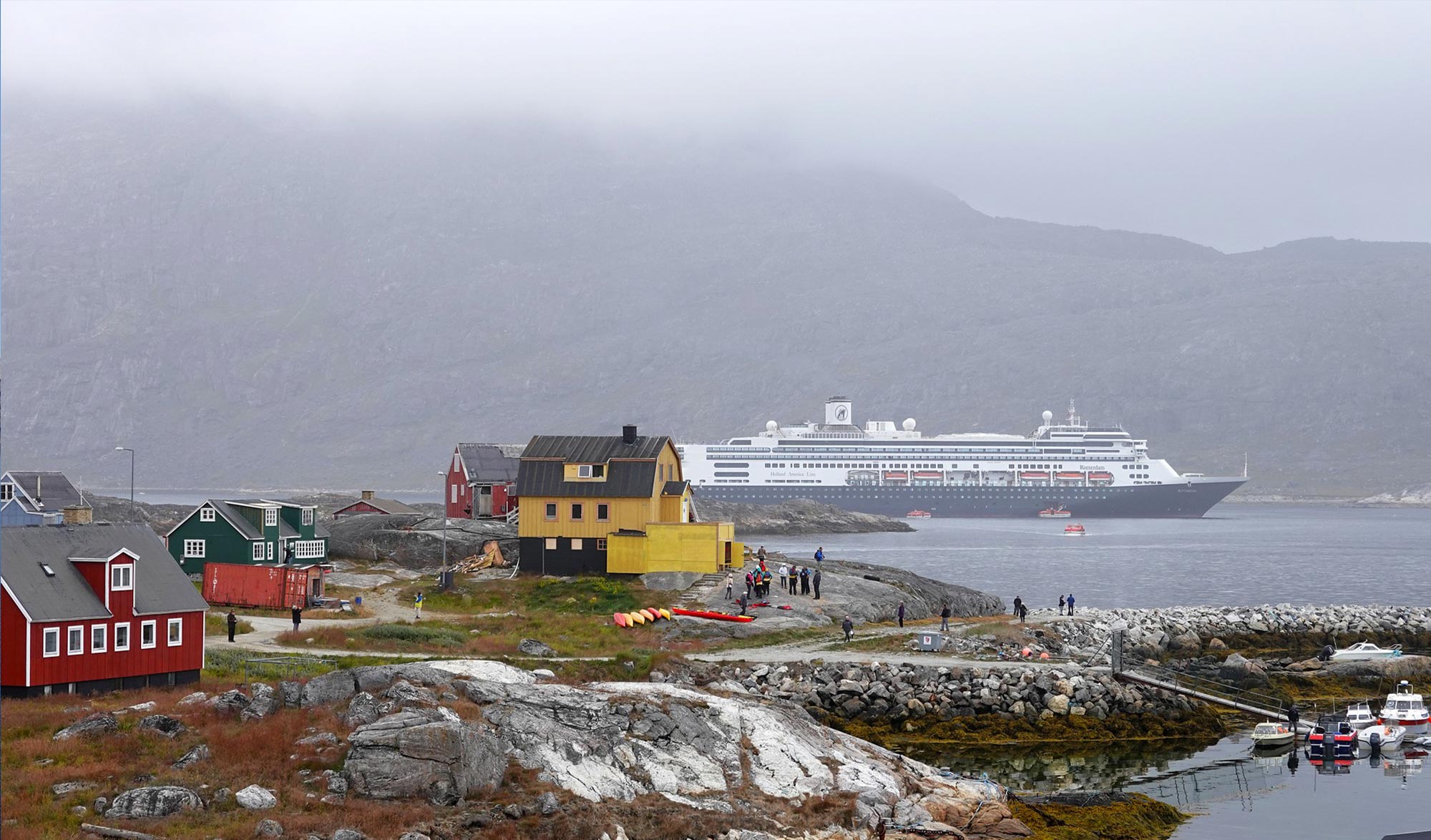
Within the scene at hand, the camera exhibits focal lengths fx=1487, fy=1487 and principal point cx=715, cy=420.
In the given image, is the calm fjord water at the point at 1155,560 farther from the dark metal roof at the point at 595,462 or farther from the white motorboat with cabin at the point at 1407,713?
the white motorboat with cabin at the point at 1407,713

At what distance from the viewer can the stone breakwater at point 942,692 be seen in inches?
1368

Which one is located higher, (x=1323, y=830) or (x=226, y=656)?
(x=226, y=656)

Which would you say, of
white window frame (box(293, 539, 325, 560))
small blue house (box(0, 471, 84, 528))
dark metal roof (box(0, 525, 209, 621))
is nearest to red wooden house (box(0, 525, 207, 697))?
dark metal roof (box(0, 525, 209, 621))

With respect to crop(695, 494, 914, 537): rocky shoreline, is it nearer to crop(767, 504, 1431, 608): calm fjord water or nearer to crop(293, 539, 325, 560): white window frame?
crop(767, 504, 1431, 608): calm fjord water

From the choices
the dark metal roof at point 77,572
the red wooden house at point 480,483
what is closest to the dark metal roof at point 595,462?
the red wooden house at point 480,483

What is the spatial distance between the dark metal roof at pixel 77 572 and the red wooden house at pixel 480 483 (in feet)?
110

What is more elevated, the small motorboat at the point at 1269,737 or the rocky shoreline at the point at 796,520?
the rocky shoreline at the point at 796,520

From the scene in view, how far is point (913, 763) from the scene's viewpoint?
94.2 feet

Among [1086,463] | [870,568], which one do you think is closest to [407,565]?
[870,568]

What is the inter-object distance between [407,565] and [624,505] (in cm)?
1167

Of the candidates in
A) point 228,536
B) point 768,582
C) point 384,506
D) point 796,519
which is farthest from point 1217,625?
point 796,519

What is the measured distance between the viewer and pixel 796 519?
141125 millimetres

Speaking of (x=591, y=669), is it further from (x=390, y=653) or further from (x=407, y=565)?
(x=407, y=565)

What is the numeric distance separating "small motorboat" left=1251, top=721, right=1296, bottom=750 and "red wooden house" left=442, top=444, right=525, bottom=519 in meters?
35.8
